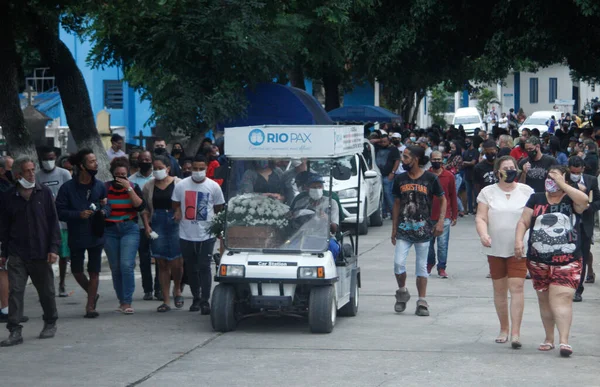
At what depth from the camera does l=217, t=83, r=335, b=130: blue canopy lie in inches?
800

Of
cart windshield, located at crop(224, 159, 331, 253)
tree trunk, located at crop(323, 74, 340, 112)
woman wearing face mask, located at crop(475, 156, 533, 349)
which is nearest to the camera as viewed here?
woman wearing face mask, located at crop(475, 156, 533, 349)

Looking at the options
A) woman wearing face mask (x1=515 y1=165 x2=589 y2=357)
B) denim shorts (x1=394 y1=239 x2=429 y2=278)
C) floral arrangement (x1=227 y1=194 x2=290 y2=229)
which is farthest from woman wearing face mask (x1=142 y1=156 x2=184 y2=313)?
woman wearing face mask (x1=515 y1=165 x2=589 y2=357)

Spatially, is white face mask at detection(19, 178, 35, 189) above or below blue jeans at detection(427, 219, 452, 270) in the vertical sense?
above

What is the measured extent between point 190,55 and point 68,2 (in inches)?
209

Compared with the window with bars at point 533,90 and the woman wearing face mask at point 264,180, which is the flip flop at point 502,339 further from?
the window with bars at point 533,90

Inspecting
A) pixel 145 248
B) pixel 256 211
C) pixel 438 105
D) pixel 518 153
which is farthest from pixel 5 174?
pixel 438 105

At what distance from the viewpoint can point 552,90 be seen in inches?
3137

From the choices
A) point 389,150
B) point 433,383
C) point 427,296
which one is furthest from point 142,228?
point 389,150

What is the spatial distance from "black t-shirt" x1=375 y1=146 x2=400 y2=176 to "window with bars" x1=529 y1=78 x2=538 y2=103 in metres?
59.8

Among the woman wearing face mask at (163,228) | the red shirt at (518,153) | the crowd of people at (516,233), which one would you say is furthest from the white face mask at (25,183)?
the red shirt at (518,153)

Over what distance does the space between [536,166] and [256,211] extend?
5958mm

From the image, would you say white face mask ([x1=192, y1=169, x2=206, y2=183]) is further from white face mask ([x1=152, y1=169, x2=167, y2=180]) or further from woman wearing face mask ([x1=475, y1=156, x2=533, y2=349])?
woman wearing face mask ([x1=475, y1=156, x2=533, y2=349])

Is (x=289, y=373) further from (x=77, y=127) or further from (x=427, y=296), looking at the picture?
(x=77, y=127)

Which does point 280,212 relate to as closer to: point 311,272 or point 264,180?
point 264,180
